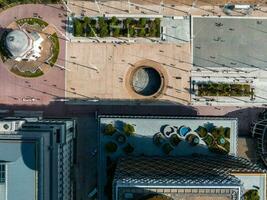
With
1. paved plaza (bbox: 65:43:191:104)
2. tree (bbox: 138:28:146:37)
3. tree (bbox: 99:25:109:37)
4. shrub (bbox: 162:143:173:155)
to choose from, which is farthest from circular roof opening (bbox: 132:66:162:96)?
shrub (bbox: 162:143:173:155)

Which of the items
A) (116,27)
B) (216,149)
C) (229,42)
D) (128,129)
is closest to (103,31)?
(116,27)

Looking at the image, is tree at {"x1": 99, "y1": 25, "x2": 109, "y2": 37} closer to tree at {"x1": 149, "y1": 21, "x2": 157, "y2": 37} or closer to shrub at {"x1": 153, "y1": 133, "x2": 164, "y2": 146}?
tree at {"x1": 149, "y1": 21, "x2": 157, "y2": 37}

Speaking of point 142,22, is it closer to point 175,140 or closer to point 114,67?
point 114,67

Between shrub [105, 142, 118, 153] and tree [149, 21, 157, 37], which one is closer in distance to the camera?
shrub [105, 142, 118, 153]

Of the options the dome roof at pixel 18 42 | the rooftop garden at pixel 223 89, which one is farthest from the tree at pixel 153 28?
the dome roof at pixel 18 42

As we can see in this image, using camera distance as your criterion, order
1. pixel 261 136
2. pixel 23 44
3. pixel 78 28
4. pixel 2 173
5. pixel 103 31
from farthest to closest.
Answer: pixel 78 28, pixel 103 31, pixel 261 136, pixel 23 44, pixel 2 173
